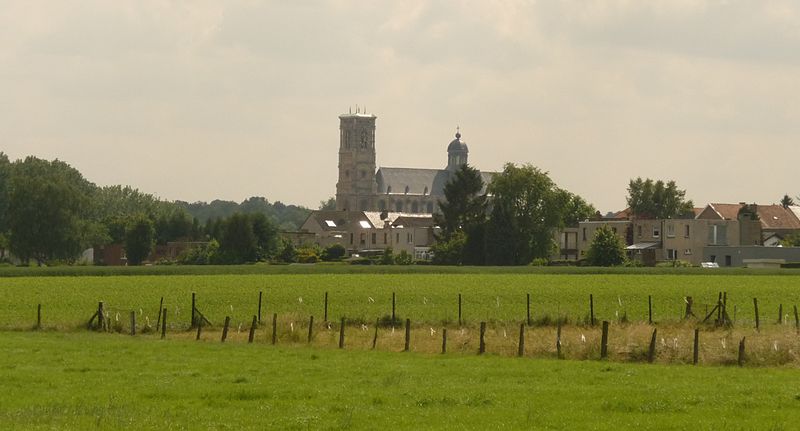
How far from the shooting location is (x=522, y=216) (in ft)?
497

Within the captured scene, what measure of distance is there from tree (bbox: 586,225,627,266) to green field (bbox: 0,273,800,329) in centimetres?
3113

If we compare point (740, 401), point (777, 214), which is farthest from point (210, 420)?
point (777, 214)

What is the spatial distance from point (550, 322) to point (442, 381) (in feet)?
67.9

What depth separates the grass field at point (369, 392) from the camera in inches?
938

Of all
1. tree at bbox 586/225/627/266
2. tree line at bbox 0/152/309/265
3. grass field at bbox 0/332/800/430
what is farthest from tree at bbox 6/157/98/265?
grass field at bbox 0/332/800/430

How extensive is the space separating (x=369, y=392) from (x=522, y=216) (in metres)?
125

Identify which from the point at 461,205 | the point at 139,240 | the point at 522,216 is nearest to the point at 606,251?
the point at 522,216

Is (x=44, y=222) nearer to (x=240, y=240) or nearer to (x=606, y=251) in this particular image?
(x=240, y=240)

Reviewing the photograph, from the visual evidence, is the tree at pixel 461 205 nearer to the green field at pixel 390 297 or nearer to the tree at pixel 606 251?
the tree at pixel 606 251

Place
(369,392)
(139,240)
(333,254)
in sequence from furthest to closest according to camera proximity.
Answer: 1. (333,254)
2. (139,240)
3. (369,392)

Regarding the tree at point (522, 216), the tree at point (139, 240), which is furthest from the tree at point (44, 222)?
the tree at point (522, 216)

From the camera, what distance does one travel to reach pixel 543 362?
115ft

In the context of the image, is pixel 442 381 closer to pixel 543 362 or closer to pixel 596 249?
pixel 543 362

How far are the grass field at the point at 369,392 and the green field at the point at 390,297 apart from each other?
53.0 feet
